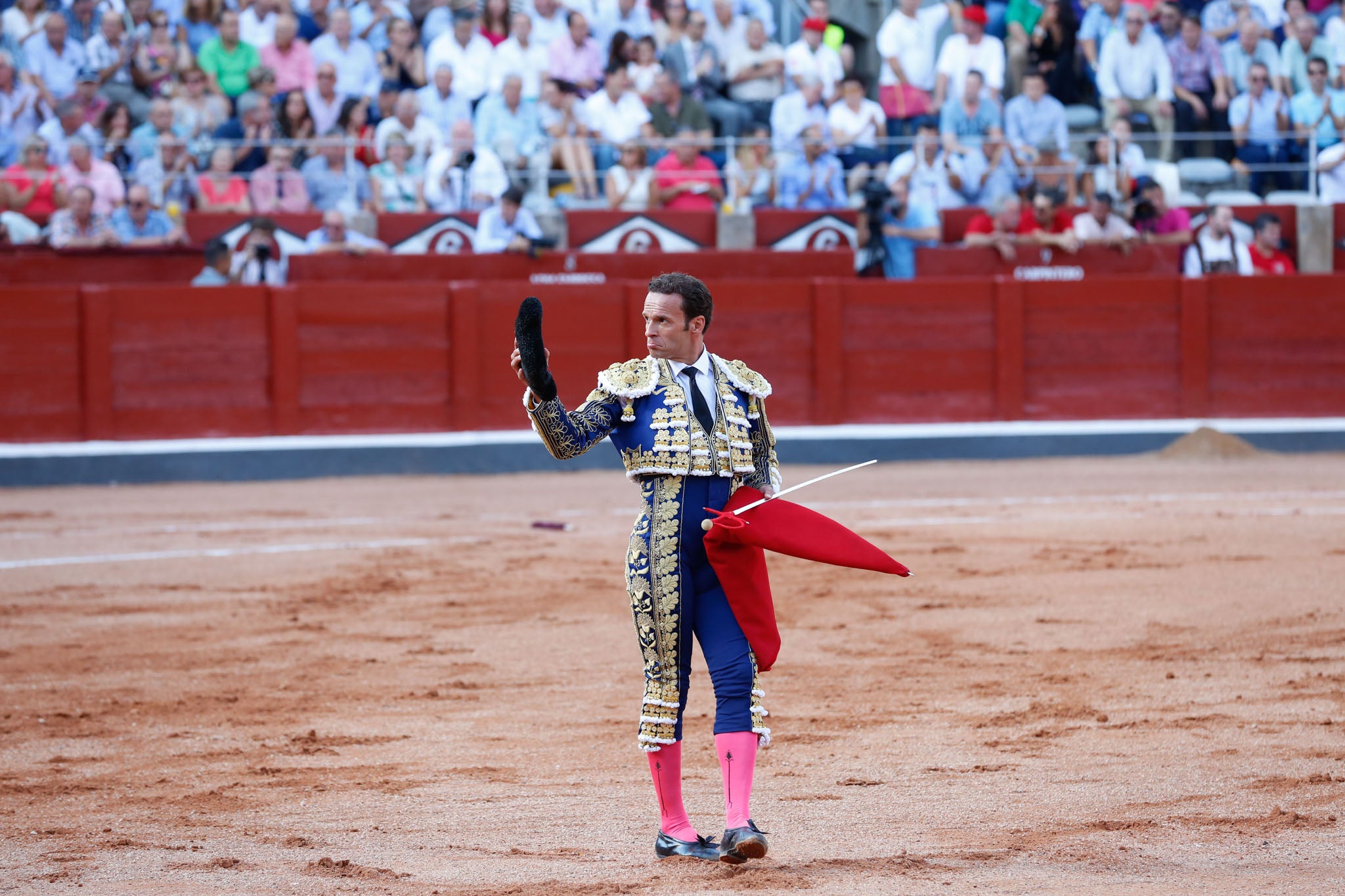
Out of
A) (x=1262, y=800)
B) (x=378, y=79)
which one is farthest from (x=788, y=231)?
(x=1262, y=800)

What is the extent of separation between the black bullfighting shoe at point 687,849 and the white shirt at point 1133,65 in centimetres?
982

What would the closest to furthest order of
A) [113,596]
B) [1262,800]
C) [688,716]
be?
[1262,800] → [688,716] → [113,596]

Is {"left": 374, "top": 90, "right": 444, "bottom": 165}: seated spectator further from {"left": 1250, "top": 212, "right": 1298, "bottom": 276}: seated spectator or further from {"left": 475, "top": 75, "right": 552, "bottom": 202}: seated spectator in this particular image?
{"left": 1250, "top": 212, "right": 1298, "bottom": 276}: seated spectator

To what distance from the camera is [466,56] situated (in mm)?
11320

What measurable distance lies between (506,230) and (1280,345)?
5.49 meters

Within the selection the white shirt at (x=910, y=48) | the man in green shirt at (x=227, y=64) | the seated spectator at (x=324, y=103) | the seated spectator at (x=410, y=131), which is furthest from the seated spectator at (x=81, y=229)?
the white shirt at (x=910, y=48)

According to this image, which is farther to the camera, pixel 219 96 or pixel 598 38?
pixel 598 38

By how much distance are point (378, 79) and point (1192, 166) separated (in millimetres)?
6059

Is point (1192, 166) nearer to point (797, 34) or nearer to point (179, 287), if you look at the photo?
point (797, 34)

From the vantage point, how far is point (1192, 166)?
468 inches

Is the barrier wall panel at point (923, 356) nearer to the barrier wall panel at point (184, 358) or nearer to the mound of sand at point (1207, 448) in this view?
the mound of sand at point (1207, 448)

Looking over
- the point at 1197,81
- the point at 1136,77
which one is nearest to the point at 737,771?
the point at 1136,77

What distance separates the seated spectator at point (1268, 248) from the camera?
11.3 m


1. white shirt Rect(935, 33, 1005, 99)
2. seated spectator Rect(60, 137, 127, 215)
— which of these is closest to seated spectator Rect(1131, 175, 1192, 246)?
white shirt Rect(935, 33, 1005, 99)
